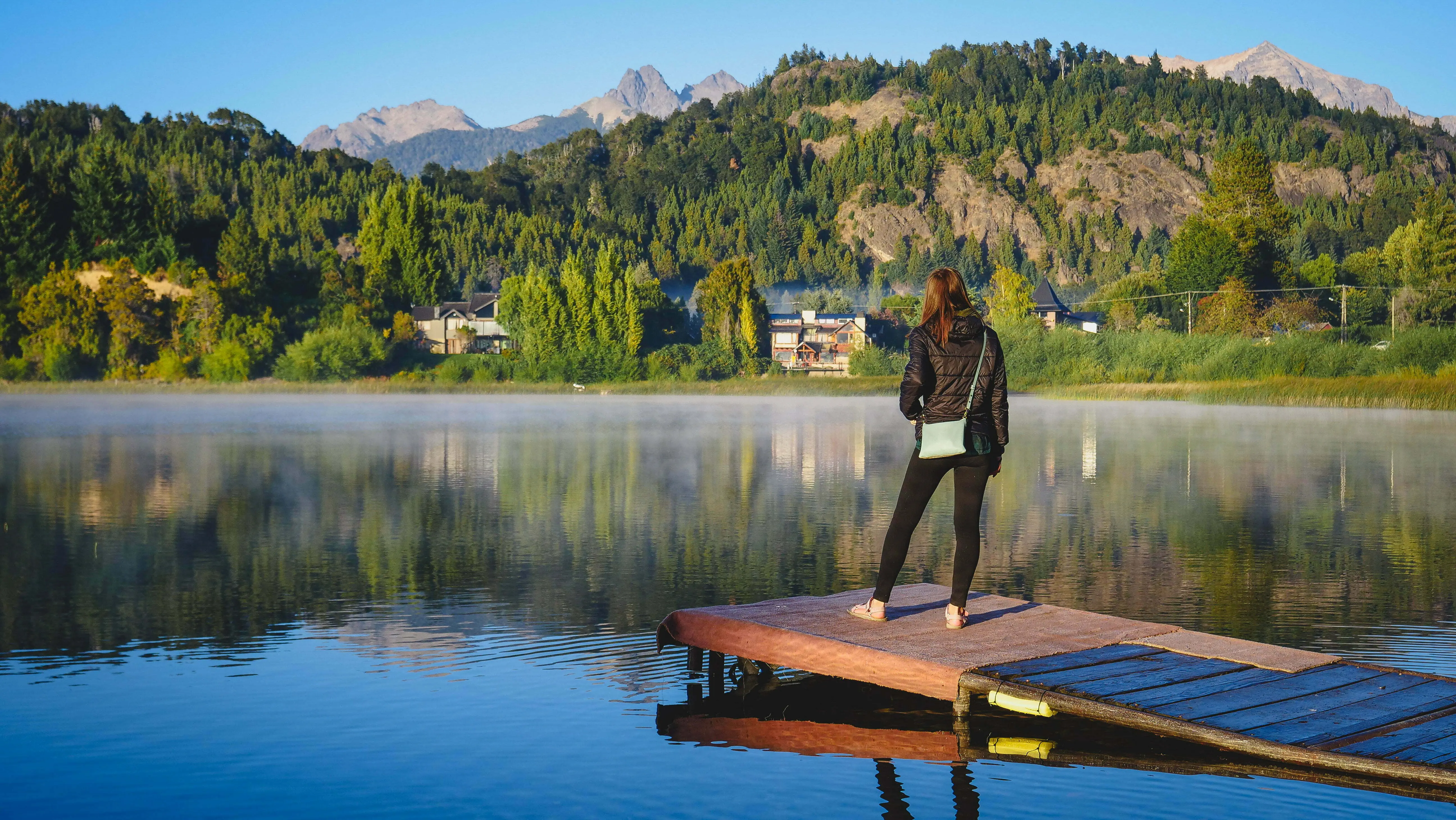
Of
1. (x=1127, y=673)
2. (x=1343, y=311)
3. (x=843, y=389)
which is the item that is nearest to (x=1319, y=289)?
(x=1343, y=311)

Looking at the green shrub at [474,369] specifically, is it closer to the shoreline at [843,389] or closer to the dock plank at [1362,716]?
the shoreline at [843,389]

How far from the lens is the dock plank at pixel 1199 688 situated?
689 centimetres

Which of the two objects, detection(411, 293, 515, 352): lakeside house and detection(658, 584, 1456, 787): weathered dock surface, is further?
detection(411, 293, 515, 352): lakeside house

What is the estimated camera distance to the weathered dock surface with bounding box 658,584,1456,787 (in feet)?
20.9

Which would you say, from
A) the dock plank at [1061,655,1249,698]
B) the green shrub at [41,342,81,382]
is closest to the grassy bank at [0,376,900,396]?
the green shrub at [41,342,81,382]

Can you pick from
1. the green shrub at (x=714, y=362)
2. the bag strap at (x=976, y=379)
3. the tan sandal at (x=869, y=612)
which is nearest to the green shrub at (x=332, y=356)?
the green shrub at (x=714, y=362)

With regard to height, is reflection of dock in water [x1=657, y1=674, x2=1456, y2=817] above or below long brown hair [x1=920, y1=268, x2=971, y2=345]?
below

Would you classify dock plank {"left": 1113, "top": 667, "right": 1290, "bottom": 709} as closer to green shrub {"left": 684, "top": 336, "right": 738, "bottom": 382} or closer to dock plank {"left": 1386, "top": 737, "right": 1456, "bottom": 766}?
dock plank {"left": 1386, "top": 737, "right": 1456, "bottom": 766}

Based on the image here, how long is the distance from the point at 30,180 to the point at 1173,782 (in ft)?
391

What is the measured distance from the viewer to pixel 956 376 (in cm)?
830

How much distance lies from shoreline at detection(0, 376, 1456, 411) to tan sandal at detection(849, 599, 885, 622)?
50584mm

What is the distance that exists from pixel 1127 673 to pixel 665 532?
898 cm

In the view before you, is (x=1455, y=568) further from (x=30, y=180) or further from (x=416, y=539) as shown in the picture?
(x=30, y=180)

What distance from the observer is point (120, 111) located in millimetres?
189000
